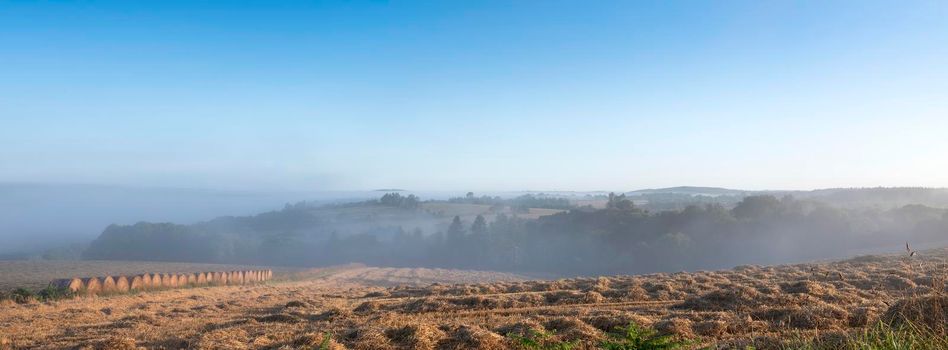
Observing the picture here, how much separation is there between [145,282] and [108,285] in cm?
292

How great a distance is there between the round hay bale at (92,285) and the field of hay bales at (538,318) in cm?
541

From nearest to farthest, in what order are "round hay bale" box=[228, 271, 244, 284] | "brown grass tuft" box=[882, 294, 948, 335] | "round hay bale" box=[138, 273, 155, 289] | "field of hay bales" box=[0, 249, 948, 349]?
"brown grass tuft" box=[882, 294, 948, 335]
"field of hay bales" box=[0, 249, 948, 349]
"round hay bale" box=[138, 273, 155, 289]
"round hay bale" box=[228, 271, 244, 284]

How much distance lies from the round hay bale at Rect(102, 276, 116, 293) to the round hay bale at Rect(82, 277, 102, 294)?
26cm

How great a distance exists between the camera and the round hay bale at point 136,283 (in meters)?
28.2

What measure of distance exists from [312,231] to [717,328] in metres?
106

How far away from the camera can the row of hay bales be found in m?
25.0

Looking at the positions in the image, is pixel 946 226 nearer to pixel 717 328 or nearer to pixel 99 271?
pixel 717 328

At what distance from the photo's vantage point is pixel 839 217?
56.0 metres

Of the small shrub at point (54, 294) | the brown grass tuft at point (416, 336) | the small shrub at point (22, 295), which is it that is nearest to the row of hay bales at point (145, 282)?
the small shrub at point (54, 294)

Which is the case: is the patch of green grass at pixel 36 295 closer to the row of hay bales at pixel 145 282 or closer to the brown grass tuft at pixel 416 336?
the row of hay bales at pixel 145 282

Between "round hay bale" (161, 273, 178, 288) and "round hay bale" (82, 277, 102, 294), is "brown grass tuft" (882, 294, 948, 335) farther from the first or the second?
"round hay bale" (161, 273, 178, 288)

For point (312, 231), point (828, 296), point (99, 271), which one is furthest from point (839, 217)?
point (312, 231)

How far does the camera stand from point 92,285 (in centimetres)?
2544

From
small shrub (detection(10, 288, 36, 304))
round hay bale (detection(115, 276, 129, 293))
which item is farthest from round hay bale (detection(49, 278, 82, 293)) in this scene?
round hay bale (detection(115, 276, 129, 293))
